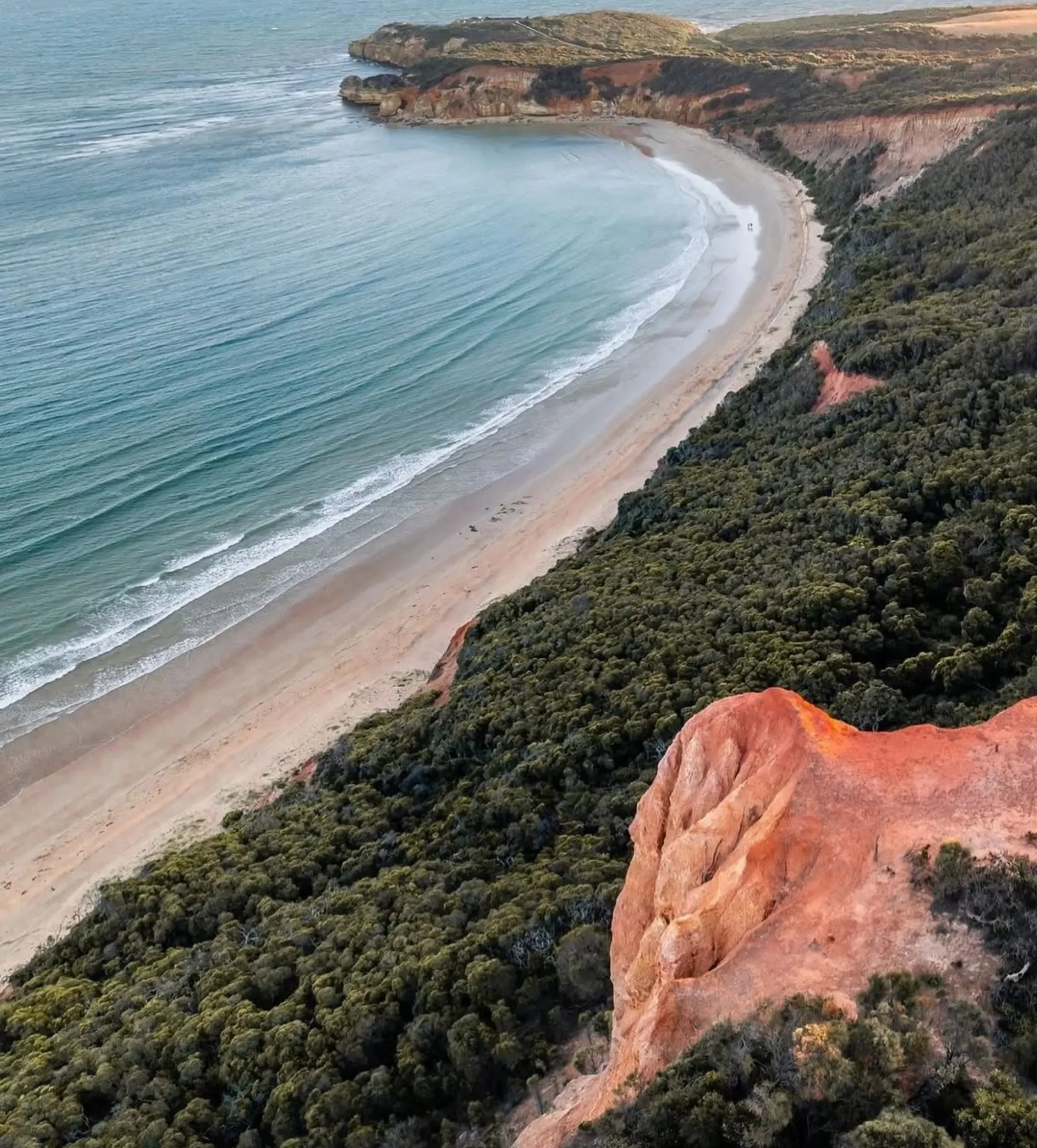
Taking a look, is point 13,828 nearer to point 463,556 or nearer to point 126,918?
point 126,918

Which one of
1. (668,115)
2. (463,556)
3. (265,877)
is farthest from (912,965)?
(668,115)

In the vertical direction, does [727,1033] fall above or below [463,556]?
above

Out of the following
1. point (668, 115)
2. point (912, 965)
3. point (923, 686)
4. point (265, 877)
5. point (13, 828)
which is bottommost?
point (13, 828)

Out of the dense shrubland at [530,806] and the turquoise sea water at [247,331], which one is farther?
the turquoise sea water at [247,331]

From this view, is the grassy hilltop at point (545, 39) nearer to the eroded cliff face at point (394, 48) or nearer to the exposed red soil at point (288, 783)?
the eroded cliff face at point (394, 48)

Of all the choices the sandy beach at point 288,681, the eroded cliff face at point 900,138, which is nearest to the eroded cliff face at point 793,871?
the sandy beach at point 288,681

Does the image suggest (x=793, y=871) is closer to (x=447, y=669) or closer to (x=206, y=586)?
(x=447, y=669)
